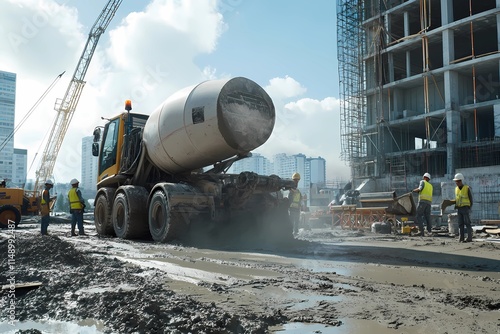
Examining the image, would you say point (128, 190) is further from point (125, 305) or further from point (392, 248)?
point (125, 305)

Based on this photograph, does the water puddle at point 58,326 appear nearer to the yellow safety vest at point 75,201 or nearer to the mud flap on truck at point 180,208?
the mud flap on truck at point 180,208

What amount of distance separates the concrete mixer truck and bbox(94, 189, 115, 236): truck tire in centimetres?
49

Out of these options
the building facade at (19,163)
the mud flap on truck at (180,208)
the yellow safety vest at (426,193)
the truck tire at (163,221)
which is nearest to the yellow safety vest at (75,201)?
the truck tire at (163,221)

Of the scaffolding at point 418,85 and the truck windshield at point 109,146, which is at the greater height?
the scaffolding at point 418,85

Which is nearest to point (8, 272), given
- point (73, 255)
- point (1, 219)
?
point (73, 255)

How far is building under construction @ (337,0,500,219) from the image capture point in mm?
30172

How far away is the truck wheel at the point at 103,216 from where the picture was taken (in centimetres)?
1191

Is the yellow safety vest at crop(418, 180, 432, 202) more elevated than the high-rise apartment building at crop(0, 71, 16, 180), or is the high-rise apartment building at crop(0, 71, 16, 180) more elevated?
the high-rise apartment building at crop(0, 71, 16, 180)

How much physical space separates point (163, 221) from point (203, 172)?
164 centimetres

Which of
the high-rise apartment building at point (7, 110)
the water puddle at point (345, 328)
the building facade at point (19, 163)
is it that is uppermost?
the high-rise apartment building at point (7, 110)

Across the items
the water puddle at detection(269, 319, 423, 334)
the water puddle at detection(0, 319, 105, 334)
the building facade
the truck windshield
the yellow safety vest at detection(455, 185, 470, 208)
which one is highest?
the building facade

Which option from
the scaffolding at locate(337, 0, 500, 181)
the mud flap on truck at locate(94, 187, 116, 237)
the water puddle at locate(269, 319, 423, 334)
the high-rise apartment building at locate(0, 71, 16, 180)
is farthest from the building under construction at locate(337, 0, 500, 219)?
the high-rise apartment building at locate(0, 71, 16, 180)

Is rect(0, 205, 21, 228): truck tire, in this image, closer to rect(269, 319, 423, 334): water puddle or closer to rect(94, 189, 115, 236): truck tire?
rect(94, 189, 115, 236): truck tire

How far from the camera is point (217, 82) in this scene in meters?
8.84
